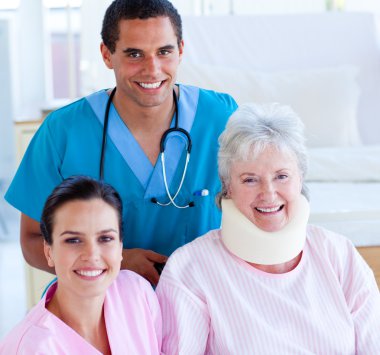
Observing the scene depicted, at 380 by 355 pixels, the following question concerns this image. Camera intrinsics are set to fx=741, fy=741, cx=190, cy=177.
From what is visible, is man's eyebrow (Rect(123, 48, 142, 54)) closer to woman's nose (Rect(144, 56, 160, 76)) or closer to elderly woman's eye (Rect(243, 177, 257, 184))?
woman's nose (Rect(144, 56, 160, 76))

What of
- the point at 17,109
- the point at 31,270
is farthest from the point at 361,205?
the point at 17,109

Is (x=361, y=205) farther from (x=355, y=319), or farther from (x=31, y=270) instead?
(x=31, y=270)

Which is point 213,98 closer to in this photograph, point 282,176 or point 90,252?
point 282,176

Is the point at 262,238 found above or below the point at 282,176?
below

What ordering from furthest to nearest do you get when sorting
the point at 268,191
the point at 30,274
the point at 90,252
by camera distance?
the point at 30,274, the point at 268,191, the point at 90,252

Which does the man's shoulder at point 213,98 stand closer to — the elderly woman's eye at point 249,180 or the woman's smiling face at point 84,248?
the elderly woman's eye at point 249,180

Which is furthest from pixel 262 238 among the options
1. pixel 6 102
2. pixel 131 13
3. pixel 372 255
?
pixel 6 102

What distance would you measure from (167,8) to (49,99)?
9.04ft

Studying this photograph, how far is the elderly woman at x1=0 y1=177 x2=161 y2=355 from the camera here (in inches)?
62.5

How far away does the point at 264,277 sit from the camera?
1.81m

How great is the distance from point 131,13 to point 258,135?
1.54 ft

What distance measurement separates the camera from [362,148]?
10.0 ft

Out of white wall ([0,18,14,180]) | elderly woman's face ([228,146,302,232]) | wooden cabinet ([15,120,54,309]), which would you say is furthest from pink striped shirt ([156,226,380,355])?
white wall ([0,18,14,180])

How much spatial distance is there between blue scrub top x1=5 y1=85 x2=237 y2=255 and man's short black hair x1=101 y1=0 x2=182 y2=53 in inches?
8.2
